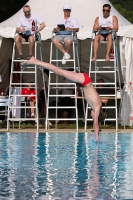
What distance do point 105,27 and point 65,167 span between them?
845 cm

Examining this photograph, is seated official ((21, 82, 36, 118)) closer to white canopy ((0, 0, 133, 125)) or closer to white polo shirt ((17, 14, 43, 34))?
white canopy ((0, 0, 133, 125))

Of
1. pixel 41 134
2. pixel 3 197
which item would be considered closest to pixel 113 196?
pixel 3 197

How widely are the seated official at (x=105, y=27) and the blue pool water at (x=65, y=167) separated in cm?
283

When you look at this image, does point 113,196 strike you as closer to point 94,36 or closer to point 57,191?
point 57,191

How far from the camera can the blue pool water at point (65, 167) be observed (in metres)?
8.93

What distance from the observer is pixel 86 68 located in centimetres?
2386

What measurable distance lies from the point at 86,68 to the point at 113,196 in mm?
15354

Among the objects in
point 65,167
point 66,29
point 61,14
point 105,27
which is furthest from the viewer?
point 61,14

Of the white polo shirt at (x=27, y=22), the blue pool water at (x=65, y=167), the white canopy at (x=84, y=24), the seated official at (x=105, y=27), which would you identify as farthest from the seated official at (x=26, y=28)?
the blue pool water at (x=65, y=167)

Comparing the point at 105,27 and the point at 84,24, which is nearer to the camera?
the point at 105,27

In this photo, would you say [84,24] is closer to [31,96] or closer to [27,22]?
[27,22]

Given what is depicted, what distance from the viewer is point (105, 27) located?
1923cm

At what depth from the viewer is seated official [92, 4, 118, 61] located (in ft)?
62.3

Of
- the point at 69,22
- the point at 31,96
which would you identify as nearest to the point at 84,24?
the point at 69,22
